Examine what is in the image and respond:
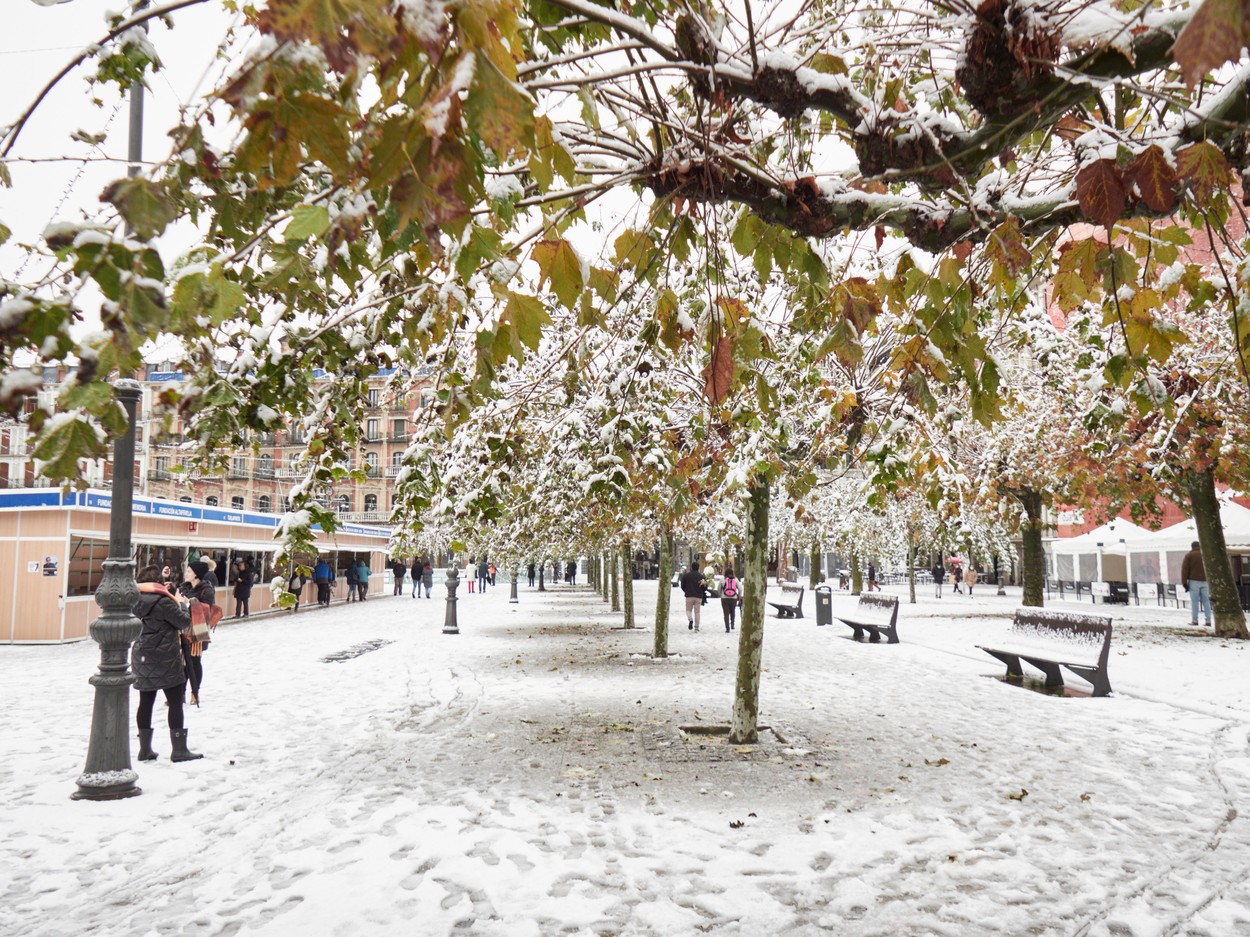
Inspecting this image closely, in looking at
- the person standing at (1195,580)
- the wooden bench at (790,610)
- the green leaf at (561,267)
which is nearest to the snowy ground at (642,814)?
the green leaf at (561,267)

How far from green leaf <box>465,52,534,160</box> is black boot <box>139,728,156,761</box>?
8.35m

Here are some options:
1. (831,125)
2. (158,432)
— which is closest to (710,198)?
(831,125)

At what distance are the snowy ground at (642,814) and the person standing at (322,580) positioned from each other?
61.2ft

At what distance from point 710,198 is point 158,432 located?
2.22 m

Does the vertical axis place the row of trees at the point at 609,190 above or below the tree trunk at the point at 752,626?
above

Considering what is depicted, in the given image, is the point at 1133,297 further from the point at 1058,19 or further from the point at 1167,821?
the point at 1167,821

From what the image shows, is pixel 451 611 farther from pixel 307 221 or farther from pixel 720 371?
pixel 307 221

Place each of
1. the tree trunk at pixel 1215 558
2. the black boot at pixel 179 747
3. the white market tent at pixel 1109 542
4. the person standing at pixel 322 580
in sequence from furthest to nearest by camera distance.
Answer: the person standing at pixel 322 580 < the white market tent at pixel 1109 542 < the tree trunk at pixel 1215 558 < the black boot at pixel 179 747

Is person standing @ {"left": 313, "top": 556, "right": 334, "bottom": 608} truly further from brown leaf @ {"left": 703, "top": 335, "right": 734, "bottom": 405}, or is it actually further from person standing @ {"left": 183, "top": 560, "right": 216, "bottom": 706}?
brown leaf @ {"left": 703, "top": 335, "right": 734, "bottom": 405}

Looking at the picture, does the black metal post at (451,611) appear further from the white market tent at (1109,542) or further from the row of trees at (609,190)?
the white market tent at (1109,542)

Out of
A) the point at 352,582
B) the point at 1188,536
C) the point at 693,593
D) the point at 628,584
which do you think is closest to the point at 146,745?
the point at 628,584

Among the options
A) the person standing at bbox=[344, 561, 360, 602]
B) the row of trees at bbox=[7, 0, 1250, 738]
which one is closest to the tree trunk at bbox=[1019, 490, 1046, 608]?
the row of trees at bbox=[7, 0, 1250, 738]

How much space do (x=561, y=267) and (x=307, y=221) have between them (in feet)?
3.87

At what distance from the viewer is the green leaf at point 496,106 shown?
1.36 m
